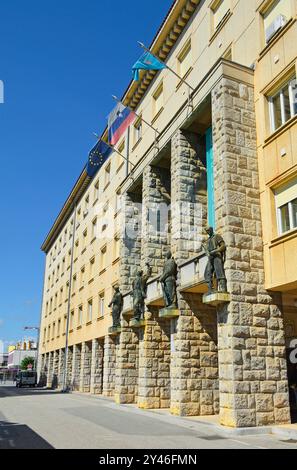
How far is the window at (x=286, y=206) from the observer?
467 inches

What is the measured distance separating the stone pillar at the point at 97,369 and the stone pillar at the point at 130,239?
8.17m

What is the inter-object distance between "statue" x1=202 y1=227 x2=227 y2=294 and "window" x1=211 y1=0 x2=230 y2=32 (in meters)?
8.93

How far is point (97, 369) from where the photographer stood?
87.6ft

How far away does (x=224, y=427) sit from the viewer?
10.6m

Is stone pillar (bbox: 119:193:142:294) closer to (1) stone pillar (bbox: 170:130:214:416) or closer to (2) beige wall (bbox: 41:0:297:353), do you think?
(2) beige wall (bbox: 41:0:297:353)

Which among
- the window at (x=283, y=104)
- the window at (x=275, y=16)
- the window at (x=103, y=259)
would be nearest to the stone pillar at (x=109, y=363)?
the window at (x=103, y=259)

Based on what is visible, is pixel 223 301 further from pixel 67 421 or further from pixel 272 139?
pixel 67 421

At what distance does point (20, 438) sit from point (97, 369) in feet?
57.3

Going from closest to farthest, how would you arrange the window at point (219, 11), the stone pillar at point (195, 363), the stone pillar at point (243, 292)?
the stone pillar at point (243, 292) < the stone pillar at point (195, 363) < the window at point (219, 11)

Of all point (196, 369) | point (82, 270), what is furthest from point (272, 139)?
point (82, 270)

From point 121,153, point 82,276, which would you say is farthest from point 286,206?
point 82,276

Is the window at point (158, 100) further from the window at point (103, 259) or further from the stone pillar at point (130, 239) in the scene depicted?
the window at point (103, 259)

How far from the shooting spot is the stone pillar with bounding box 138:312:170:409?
16203 millimetres

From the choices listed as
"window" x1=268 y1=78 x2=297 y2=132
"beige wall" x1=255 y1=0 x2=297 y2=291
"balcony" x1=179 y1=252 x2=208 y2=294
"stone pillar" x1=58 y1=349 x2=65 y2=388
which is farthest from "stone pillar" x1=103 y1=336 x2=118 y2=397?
"stone pillar" x1=58 y1=349 x2=65 y2=388
